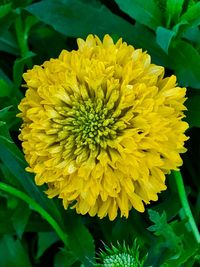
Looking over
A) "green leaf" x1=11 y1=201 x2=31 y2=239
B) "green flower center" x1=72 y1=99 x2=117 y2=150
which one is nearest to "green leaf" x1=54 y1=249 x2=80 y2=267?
"green leaf" x1=11 y1=201 x2=31 y2=239

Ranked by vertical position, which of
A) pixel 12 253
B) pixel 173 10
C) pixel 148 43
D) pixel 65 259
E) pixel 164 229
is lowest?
pixel 12 253

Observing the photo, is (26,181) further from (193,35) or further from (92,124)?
(193,35)

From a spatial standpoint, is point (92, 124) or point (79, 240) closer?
point (92, 124)

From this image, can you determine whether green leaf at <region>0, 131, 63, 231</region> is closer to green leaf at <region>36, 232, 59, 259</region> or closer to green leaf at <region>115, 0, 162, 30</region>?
green leaf at <region>36, 232, 59, 259</region>

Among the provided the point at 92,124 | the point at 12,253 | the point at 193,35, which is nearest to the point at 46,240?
the point at 12,253

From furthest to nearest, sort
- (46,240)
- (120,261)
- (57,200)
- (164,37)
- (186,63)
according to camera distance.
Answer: (46,240) → (57,200) → (186,63) → (164,37) → (120,261)

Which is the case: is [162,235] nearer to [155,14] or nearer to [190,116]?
[190,116]

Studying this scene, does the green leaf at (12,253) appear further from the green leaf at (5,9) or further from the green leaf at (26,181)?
the green leaf at (5,9)
